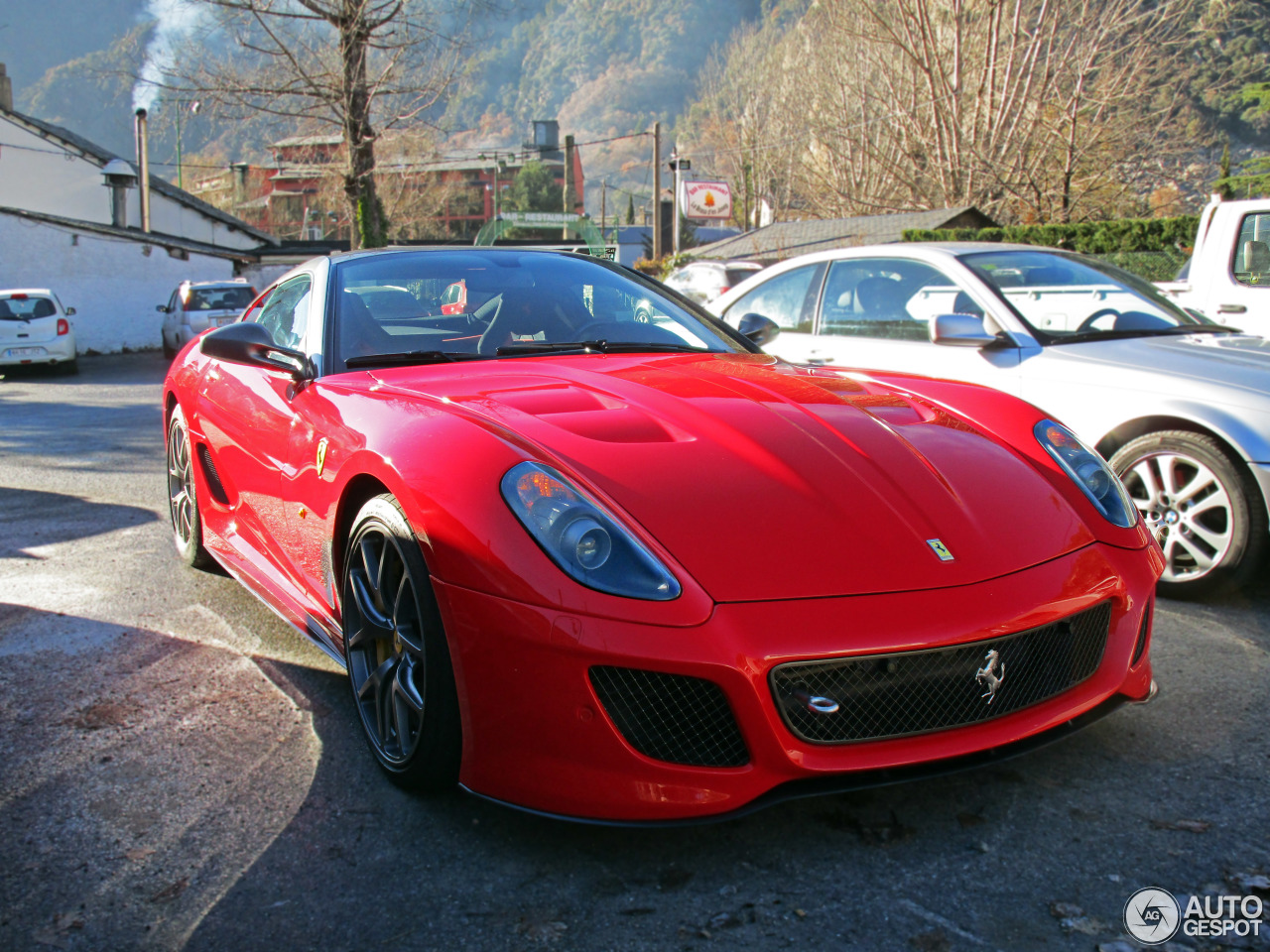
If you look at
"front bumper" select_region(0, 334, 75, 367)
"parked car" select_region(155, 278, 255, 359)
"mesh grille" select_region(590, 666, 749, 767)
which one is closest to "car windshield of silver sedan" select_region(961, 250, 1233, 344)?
"mesh grille" select_region(590, 666, 749, 767)

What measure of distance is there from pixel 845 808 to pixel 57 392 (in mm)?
13944

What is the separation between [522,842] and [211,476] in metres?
2.31

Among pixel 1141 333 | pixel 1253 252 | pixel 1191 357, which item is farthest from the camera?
pixel 1253 252

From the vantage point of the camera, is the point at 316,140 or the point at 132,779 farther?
the point at 316,140

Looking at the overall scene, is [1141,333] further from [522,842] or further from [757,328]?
[522,842]

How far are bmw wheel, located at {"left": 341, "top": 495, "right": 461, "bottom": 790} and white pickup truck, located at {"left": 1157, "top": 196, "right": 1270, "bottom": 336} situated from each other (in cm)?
568

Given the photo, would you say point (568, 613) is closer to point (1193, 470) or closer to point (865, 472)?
point (865, 472)

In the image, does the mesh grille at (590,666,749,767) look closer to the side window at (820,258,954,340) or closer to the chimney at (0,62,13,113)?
the side window at (820,258,954,340)

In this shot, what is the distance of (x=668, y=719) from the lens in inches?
78.7

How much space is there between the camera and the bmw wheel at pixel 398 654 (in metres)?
2.24

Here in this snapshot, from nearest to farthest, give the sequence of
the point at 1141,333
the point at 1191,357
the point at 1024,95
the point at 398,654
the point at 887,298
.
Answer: the point at 398,654
the point at 1191,357
the point at 1141,333
the point at 887,298
the point at 1024,95

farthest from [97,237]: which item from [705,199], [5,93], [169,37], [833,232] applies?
[705,199]

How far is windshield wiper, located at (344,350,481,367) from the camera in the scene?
3.09 m
